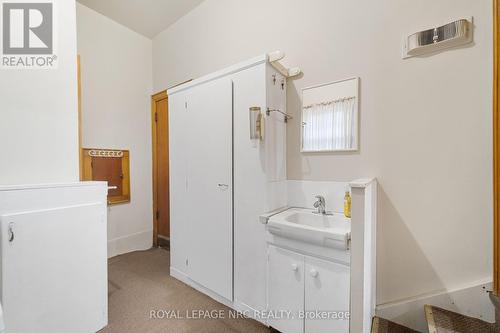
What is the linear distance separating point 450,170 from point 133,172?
3513mm

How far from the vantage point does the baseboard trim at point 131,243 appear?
2.98m

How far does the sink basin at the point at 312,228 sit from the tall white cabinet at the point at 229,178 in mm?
150

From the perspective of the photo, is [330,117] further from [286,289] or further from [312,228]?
[286,289]

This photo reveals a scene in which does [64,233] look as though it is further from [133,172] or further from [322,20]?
[322,20]

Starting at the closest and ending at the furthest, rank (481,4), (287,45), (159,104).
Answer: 1. (481,4)
2. (287,45)
3. (159,104)

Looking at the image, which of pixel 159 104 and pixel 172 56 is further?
pixel 159 104

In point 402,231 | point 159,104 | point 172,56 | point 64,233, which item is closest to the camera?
point 64,233

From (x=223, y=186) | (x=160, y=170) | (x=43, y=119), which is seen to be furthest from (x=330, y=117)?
(x=160, y=170)

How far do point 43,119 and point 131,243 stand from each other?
7.27 feet

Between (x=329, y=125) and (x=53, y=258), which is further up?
(x=329, y=125)

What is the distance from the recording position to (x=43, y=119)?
1.51 metres

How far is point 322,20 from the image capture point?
5.92 ft

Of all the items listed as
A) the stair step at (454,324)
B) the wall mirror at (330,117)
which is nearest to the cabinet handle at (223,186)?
the wall mirror at (330,117)

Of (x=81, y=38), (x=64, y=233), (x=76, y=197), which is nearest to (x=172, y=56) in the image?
(x=81, y=38)
